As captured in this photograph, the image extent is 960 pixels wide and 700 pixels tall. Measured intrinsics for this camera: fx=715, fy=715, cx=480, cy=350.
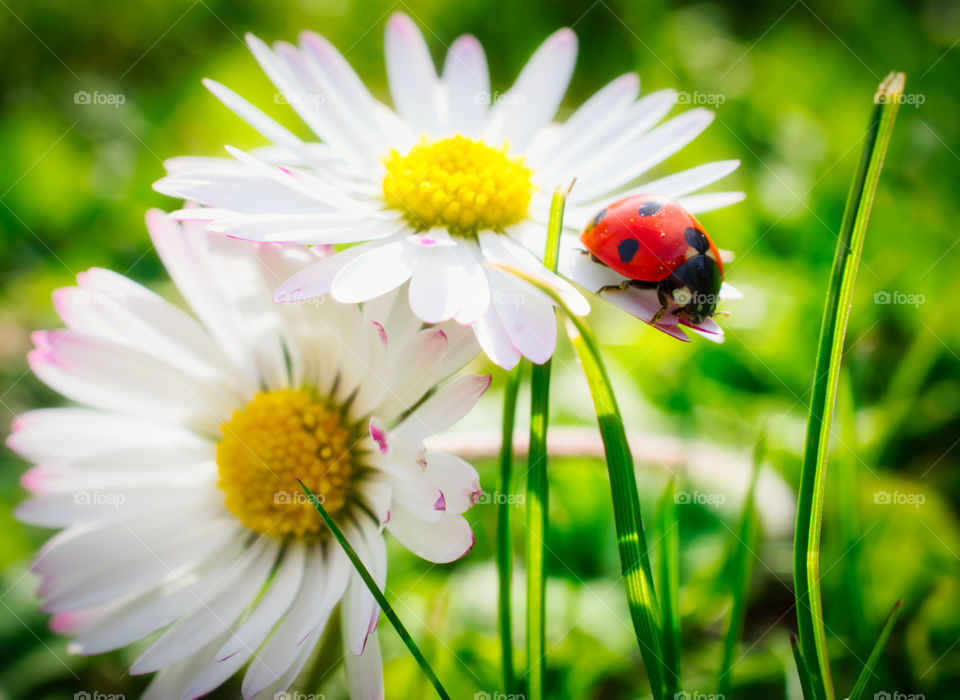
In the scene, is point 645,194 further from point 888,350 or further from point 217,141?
point 217,141

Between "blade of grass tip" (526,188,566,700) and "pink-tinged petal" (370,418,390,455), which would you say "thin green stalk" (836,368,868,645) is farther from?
"pink-tinged petal" (370,418,390,455)

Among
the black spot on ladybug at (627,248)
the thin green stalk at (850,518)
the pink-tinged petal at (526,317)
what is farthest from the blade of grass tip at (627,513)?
the thin green stalk at (850,518)

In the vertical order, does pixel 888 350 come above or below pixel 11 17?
below

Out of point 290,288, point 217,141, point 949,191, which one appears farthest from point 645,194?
point 217,141

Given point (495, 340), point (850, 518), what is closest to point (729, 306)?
point (850, 518)

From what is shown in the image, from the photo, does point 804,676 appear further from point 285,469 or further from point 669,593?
point 285,469

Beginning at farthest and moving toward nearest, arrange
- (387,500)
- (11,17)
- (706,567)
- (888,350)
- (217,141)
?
1. (11,17)
2. (217,141)
3. (888,350)
4. (706,567)
5. (387,500)
